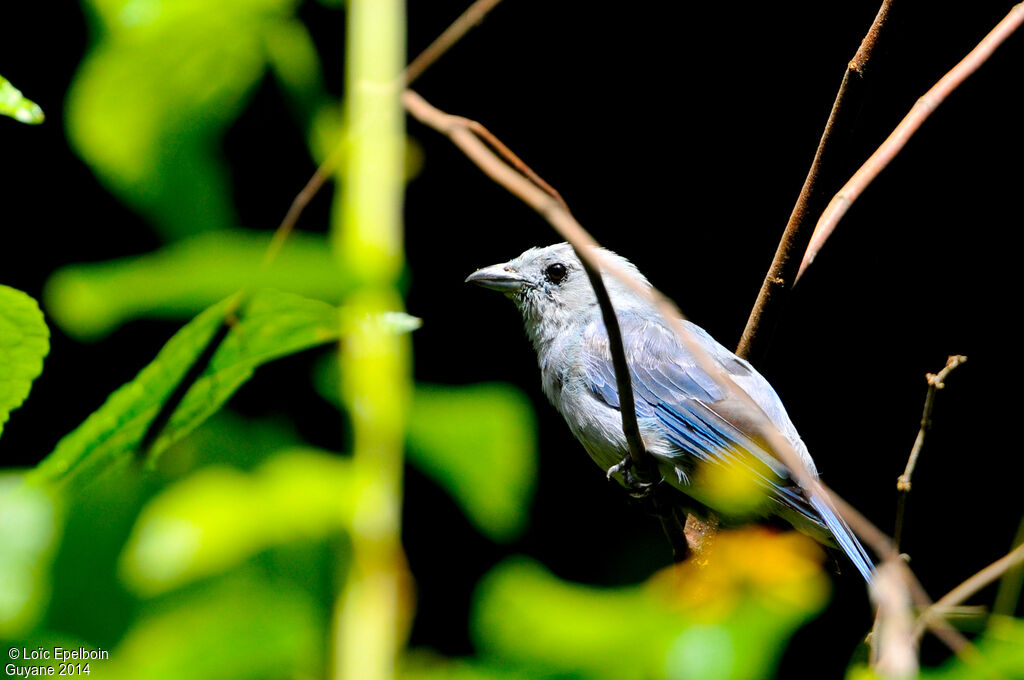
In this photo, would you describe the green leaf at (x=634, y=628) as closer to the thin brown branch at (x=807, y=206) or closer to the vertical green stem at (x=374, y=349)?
the vertical green stem at (x=374, y=349)

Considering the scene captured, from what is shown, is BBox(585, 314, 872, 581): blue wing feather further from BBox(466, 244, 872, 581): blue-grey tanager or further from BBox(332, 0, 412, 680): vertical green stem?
BBox(332, 0, 412, 680): vertical green stem

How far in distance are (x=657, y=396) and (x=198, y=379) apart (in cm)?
304

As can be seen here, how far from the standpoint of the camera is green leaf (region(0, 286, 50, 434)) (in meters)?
0.82

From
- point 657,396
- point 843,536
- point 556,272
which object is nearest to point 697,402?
point 657,396

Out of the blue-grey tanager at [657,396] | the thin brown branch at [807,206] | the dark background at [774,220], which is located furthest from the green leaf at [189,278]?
the dark background at [774,220]

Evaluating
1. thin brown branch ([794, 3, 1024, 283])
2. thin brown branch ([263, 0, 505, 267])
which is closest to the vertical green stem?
thin brown branch ([263, 0, 505, 267])

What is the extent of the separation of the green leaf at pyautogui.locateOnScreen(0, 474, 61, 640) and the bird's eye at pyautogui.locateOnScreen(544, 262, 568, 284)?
11.8ft

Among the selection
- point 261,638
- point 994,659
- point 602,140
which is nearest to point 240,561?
point 261,638

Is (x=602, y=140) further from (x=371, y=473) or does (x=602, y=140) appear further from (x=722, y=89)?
(x=371, y=473)

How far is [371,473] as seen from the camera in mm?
522

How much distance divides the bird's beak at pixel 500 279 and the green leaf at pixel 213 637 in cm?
354

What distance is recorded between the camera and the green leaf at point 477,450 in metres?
0.55

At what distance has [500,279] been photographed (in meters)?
4.03

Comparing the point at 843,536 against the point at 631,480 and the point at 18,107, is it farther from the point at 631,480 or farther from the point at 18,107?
the point at 18,107
